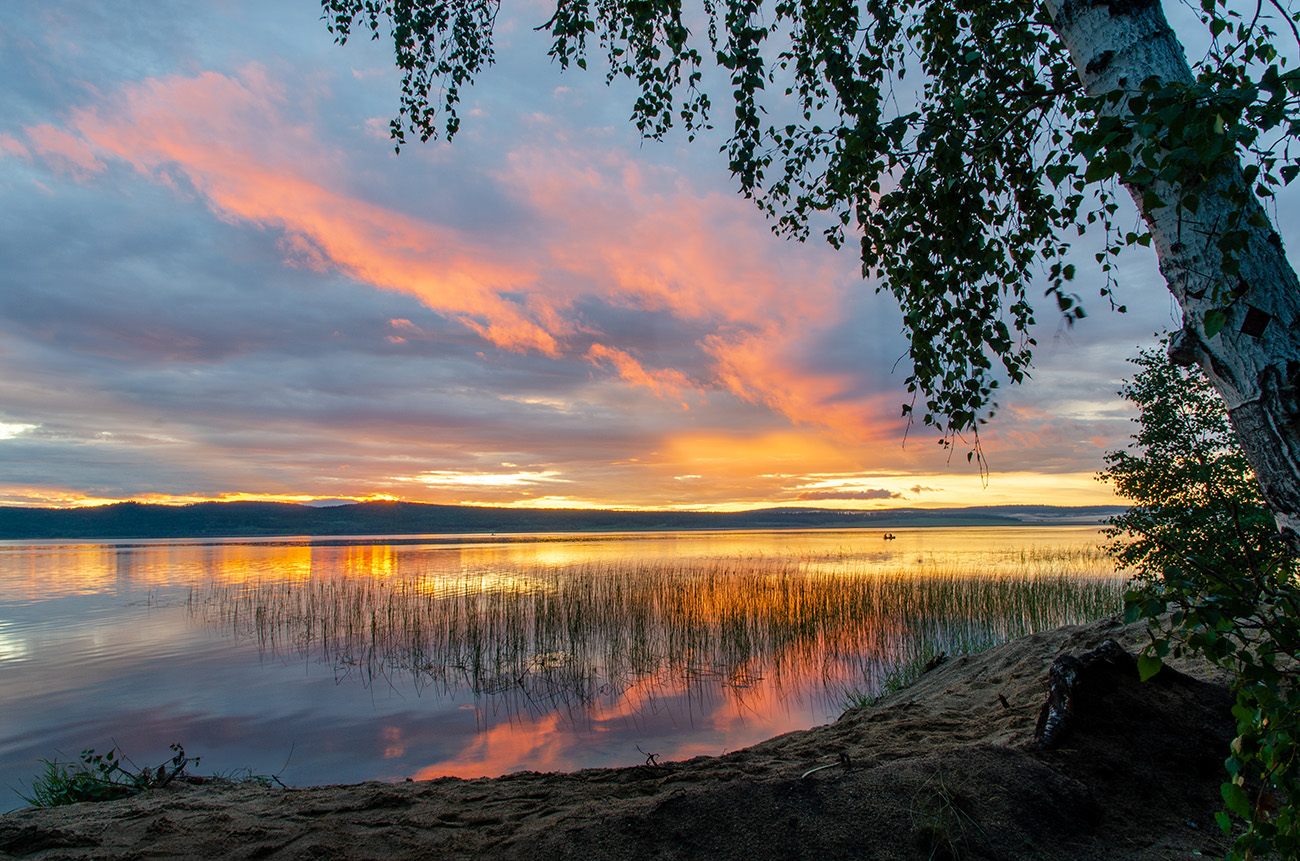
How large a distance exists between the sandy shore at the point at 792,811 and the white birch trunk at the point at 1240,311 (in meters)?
2.11

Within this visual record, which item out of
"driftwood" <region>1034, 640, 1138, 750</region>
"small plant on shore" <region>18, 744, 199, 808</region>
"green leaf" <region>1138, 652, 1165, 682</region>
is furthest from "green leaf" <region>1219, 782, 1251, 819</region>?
"small plant on shore" <region>18, 744, 199, 808</region>

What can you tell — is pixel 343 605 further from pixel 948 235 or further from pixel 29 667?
pixel 948 235

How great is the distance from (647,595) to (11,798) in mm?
12510

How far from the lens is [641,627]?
511 inches

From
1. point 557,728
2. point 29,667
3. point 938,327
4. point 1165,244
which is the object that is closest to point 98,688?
point 29,667

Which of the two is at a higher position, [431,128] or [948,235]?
[431,128]

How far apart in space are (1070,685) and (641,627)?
9.82 meters

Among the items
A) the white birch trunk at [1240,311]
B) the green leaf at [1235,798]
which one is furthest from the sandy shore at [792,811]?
the white birch trunk at [1240,311]

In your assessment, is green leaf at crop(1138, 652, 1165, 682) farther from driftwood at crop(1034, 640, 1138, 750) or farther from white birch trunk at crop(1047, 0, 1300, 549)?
driftwood at crop(1034, 640, 1138, 750)

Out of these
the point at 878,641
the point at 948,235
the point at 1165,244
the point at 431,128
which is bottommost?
the point at 878,641

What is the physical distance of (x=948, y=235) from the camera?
8.66ft

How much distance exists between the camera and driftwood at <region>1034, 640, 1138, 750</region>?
376cm

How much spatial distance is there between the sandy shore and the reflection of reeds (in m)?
4.91

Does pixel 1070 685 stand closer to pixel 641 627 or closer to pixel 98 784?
pixel 98 784
